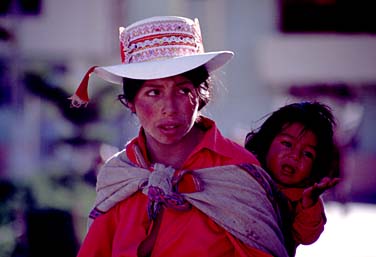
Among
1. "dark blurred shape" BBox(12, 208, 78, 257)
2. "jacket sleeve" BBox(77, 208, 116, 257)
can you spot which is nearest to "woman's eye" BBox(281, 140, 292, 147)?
"jacket sleeve" BBox(77, 208, 116, 257)

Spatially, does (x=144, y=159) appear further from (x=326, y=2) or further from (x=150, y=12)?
(x=326, y=2)

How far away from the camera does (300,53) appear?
16.8 metres

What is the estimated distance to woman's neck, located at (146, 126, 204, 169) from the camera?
3459mm

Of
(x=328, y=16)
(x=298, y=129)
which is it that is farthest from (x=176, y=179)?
(x=328, y=16)

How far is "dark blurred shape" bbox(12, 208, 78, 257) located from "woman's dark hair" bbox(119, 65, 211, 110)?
139 inches

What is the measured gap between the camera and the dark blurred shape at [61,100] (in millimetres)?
7629

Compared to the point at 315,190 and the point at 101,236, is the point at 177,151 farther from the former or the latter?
the point at 315,190

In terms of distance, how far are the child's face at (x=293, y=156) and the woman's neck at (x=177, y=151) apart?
0.99 feet

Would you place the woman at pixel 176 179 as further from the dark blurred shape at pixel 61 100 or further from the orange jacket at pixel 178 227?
the dark blurred shape at pixel 61 100

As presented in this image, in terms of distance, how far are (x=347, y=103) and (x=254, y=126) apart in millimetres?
12271

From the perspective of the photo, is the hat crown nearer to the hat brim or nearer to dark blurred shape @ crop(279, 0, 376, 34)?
the hat brim

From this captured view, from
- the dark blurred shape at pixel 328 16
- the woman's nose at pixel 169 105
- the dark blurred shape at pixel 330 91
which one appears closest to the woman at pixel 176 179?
the woman's nose at pixel 169 105

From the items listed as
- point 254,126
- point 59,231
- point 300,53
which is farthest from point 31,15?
point 254,126

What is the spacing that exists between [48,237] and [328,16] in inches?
441
